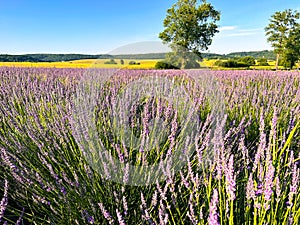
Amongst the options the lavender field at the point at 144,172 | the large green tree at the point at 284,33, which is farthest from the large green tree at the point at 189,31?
the lavender field at the point at 144,172

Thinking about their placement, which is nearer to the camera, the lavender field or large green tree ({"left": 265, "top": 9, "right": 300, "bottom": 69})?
the lavender field

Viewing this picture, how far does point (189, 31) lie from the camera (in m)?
35.8

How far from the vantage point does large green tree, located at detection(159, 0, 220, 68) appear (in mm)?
35656

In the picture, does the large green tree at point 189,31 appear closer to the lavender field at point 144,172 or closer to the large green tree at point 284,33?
the large green tree at point 284,33

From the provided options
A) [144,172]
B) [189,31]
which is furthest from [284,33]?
[144,172]

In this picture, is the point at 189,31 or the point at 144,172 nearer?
the point at 144,172

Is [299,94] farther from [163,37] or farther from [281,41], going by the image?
[281,41]

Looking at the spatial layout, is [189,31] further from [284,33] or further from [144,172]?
[144,172]

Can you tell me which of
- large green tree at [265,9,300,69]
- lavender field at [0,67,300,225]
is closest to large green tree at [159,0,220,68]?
large green tree at [265,9,300,69]

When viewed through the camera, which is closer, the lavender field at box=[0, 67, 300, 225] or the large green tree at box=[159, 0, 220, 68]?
the lavender field at box=[0, 67, 300, 225]

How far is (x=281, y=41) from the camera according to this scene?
39.2 metres

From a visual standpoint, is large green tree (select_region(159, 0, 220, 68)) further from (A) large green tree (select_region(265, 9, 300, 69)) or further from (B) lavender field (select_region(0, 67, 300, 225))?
(B) lavender field (select_region(0, 67, 300, 225))

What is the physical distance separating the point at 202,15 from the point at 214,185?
3825 cm

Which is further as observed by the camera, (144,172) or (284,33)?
(284,33)
